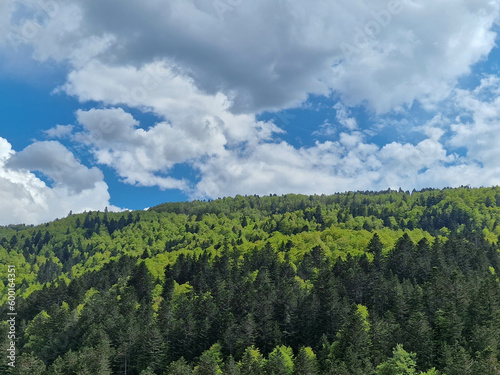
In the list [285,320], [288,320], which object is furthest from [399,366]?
[285,320]

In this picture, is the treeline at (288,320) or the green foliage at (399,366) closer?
the green foliage at (399,366)

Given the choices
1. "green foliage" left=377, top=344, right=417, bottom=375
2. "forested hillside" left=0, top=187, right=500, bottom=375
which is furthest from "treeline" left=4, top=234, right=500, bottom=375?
"forested hillside" left=0, top=187, right=500, bottom=375

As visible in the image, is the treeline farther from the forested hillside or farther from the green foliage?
the forested hillside

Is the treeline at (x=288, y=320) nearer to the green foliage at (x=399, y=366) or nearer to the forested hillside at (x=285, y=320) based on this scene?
the green foliage at (x=399, y=366)

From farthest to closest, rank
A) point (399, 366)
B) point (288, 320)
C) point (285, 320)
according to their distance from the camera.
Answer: point (285, 320), point (288, 320), point (399, 366)

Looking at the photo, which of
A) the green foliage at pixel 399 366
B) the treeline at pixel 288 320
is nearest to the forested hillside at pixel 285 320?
the green foliage at pixel 399 366

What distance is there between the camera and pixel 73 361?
264ft

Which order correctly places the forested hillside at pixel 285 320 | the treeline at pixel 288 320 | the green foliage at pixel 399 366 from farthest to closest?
the treeline at pixel 288 320 → the forested hillside at pixel 285 320 → the green foliage at pixel 399 366

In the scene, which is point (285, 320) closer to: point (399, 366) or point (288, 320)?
point (288, 320)

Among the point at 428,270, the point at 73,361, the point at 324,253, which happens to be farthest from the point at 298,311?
the point at 324,253

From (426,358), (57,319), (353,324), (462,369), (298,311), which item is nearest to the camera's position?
(462,369)

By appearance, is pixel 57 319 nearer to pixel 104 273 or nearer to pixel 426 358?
pixel 104 273

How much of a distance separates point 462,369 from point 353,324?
25728mm

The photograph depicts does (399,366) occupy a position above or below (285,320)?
below
